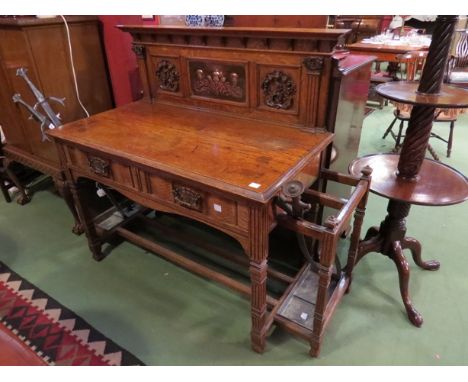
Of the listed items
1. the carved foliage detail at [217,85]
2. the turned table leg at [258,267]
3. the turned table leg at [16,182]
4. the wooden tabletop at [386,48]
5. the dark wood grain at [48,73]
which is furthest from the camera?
the wooden tabletop at [386,48]

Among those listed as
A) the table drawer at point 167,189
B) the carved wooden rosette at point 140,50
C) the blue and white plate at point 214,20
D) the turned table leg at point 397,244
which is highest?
the blue and white plate at point 214,20

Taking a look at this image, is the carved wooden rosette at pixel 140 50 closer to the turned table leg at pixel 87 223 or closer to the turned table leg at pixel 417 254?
the turned table leg at pixel 87 223

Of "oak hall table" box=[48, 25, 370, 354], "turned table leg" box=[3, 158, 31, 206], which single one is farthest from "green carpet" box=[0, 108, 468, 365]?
"turned table leg" box=[3, 158, 31, 206]

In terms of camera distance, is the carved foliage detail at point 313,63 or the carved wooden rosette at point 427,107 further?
the carved foliage detail at point 313,63

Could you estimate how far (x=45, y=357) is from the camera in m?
1.50

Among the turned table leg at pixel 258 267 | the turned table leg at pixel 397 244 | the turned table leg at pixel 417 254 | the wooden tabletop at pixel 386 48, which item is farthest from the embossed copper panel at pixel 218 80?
the wooden tabletop at pixel 386 48

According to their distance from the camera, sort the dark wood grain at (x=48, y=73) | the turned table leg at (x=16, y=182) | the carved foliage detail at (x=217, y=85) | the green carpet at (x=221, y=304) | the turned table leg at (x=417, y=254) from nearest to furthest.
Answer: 1. the green carpet at (x=221, y=304)
2. the carved foliage detail at (x=217, y=85)
3. the turned table leg at (x=417, y=254)
4. the dark wood grain at (x=48, y=73)
5. the turned table leg at (x=16, y=182)

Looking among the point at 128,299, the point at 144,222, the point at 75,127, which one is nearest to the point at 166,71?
the point at 75,127

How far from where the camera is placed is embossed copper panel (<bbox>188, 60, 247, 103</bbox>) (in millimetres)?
1577

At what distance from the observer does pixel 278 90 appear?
4.90 feet

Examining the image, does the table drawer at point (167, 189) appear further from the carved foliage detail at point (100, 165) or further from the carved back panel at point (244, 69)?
the carved back panel at point (244, 69)

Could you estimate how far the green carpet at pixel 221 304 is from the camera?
4.87 ft

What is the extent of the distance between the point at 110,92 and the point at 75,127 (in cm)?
73

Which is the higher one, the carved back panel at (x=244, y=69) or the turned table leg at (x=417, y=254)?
the carved back panel at (x=244, y=69)
